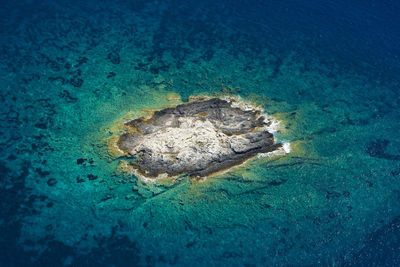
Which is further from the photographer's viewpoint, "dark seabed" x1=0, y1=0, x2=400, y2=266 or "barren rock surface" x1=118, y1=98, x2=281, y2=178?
"barren rock surface" x1=118, y1=98, x2=281, y2=178

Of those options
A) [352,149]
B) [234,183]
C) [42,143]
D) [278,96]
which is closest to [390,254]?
[352,149]

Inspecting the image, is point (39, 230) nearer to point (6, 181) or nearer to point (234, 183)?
point (6, 181)

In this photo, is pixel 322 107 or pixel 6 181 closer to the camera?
pixel 6 181

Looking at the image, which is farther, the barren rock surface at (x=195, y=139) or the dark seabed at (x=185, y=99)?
the barren rock surface at (x=195, y=139)

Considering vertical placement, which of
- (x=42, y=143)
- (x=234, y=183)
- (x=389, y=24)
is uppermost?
(x=389, y=24)
